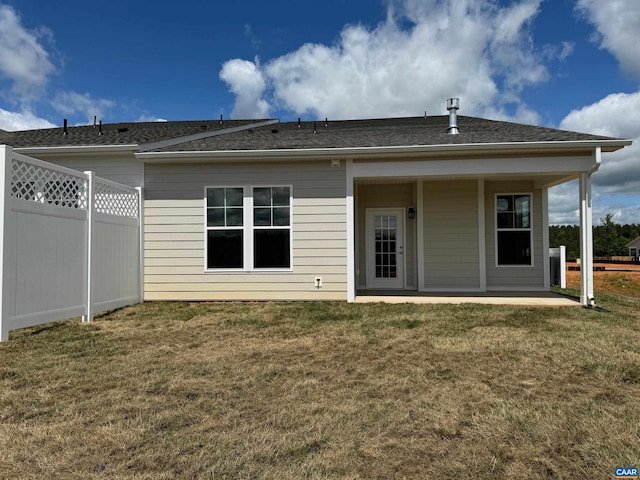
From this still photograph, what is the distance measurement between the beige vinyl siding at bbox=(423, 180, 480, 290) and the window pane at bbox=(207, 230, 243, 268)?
443 centimetres

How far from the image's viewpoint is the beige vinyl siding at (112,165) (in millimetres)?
7672

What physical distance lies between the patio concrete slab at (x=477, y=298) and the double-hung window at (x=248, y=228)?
2.00 meters

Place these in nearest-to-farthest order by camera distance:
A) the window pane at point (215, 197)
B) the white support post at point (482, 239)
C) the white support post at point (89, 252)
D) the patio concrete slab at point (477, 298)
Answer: the white support post at point (89, 252) < the patio concrete slab at point (477, 298) < the window pane at point (215, 197) < the white support post at point (482, 239)

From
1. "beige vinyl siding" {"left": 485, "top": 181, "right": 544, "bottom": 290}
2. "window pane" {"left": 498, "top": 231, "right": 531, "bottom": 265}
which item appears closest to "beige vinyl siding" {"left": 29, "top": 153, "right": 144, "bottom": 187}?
"beige vinyl siding" {"left": 485, "top": 181, "right": 544, "bottom": 290}

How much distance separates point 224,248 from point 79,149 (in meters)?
3.52

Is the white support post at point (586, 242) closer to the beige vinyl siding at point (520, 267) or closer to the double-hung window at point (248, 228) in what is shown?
the beige vinyl siding at point (520, 267)

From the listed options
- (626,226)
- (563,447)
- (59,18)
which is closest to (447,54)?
(59,18)

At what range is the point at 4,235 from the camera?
14.6ft

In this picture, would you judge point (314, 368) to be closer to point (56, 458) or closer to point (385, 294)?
point (56, 458)

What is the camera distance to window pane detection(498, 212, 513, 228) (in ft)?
29.3

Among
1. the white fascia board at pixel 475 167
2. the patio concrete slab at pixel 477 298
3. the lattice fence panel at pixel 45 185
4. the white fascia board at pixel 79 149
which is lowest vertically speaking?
the patio concrete slab at pixel 477 298

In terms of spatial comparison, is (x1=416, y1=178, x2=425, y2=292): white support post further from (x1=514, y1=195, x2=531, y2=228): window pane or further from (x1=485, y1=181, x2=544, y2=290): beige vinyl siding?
(x1=514, y1=195, x2=531, y2=228): window pane

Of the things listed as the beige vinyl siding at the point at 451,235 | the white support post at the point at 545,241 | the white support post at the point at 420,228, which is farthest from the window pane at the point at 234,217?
the white support post at the point at 545,241

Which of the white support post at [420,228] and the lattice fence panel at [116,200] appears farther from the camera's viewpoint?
the white support post at [420,228]
